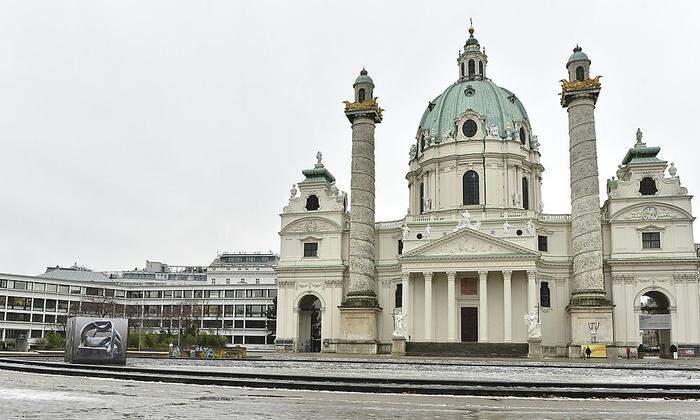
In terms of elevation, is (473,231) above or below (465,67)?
below

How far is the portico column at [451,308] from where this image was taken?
63.9 meters

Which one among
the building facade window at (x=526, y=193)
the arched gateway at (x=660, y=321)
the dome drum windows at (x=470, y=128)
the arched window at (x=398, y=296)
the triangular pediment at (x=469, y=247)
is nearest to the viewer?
the arched gateway at (x=660, y=321)

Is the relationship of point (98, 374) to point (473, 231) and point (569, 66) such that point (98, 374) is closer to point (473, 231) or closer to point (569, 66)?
point (473, 231)

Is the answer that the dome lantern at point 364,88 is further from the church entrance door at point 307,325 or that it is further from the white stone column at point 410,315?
the church entrance door at point 307,325

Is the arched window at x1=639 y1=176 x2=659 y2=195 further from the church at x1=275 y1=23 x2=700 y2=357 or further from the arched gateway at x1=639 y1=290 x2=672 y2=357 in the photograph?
the arched gateway at x1=639 y1=290 x2=672 y2=357

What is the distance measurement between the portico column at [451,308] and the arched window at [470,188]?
11.5 m

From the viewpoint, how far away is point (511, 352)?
58.6 m

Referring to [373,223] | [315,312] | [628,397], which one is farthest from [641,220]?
[628,397]

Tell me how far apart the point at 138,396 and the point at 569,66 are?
5574cm

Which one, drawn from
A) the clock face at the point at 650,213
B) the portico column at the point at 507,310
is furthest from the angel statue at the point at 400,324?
the clock face at the point at 650,213

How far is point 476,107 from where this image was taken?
255ft

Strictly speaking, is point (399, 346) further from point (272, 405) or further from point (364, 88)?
point (272, 405)

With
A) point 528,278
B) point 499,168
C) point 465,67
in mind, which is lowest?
point 528,278

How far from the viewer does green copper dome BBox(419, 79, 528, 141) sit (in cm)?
7706
